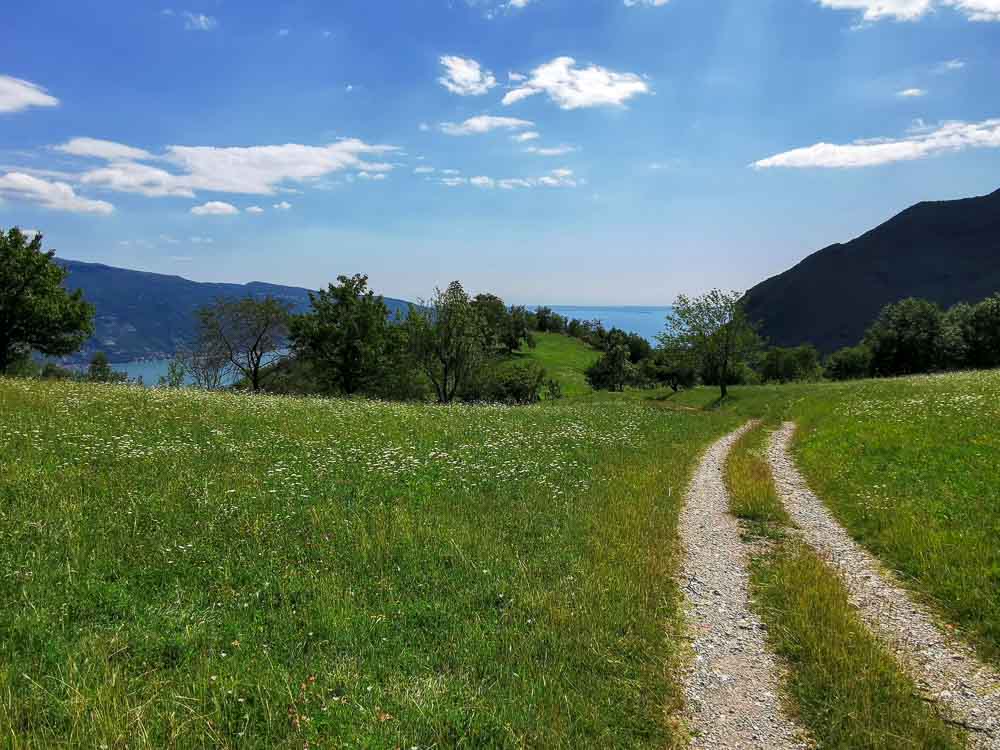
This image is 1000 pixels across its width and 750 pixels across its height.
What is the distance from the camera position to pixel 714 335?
53.4 metres

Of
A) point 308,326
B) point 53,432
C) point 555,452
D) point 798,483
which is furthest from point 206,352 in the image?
point 798,483

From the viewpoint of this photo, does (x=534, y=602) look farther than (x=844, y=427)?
No

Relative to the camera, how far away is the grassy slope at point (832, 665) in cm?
517

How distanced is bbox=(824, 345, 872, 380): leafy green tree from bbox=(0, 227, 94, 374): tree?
4568 inches

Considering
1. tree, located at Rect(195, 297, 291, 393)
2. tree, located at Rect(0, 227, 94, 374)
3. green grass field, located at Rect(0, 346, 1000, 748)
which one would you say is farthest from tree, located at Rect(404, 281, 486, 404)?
green grass field, located at Rect(0, 346, 1000, 748)

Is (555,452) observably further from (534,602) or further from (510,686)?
(510,686)

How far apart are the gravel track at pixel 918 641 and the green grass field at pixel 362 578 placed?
46 cm

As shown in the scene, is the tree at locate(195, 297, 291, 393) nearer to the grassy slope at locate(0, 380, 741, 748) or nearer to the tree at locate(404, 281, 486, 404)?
the tree at locate(404, 281, 486, 404)

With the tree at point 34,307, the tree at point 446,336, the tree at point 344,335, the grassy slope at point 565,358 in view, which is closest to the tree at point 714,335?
the tree at point 446,336

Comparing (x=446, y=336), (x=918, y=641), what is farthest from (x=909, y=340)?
(x=918, y=641)

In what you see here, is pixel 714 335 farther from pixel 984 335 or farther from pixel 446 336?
pixel 984 335

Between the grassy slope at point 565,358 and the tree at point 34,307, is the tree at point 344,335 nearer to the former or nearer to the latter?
the tree at point 34,307

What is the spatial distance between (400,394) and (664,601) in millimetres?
50185

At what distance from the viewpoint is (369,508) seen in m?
10.4
